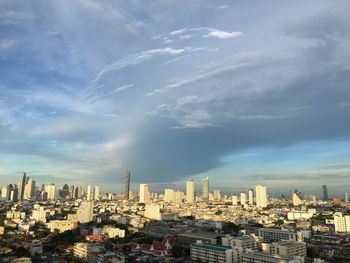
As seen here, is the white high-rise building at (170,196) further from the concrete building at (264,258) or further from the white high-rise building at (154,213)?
the concrete building at (264,258)

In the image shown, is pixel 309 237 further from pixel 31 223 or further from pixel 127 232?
pixel 31 223

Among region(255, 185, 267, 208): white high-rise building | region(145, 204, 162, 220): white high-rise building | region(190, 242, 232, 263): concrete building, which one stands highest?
region(255, 185, 267, 208): white high-rise building

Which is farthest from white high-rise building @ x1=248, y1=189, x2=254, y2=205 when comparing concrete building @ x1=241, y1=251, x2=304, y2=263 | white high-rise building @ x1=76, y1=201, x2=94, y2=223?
concrete building @ x1=241, y1=251, x2=304, y2=263

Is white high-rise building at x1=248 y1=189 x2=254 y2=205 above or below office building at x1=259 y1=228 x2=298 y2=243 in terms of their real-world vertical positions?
above

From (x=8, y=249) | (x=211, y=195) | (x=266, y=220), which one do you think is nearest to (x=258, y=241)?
(x=8, y=249)

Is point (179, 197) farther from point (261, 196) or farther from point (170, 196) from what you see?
point (261, 196)

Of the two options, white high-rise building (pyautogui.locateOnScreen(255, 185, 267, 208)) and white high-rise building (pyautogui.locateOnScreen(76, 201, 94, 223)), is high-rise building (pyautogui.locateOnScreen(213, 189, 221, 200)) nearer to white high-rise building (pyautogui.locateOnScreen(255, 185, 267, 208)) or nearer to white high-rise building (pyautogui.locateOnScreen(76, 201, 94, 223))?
white high-rise building (pyautogui.locateOnScreen(255, 185, 267, 208))

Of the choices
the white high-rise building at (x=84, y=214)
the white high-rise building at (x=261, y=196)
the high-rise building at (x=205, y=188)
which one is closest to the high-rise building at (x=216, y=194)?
the high-rise building at (x=205, y=188)

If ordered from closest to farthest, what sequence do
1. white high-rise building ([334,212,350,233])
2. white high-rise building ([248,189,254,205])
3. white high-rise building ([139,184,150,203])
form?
white high-rise building ([334,212,350,233]) → white high-rise building ([139,184,150,203]) → white high-rise building ([248,189,254,205])
